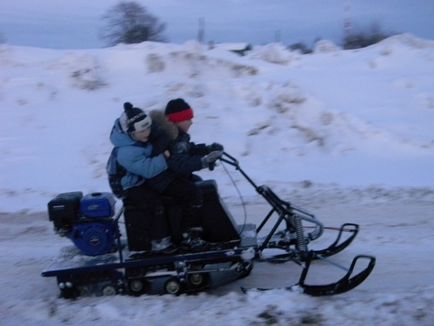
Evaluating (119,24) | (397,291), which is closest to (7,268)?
(397,291)

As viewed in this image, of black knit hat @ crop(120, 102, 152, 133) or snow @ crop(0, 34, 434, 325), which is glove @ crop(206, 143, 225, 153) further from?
snow @ crop(0, 34, 434, 325)

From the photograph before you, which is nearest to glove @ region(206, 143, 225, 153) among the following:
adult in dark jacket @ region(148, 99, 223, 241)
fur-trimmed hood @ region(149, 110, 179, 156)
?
adult in dark jacket @ region(148, 99, 223, 241)

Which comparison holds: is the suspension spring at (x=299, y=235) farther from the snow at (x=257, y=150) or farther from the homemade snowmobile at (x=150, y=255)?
the snow at (x=257, y=150)

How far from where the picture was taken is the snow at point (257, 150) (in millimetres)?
4977

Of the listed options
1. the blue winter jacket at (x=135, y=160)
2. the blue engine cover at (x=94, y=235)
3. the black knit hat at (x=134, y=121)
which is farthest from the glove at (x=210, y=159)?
the blue engine cover at (x=94, y=235)

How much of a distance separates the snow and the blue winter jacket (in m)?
1.00

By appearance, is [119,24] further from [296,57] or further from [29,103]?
[29,103]

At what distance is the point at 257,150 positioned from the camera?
36.7 feet

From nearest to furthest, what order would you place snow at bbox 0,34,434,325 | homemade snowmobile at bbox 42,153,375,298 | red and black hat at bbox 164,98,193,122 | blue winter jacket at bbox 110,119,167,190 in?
snow at bbox 0,34,434,325
blue winter jacket at bbox 110,119,167,190
homemade snowmobile at bbox 42,153,375,298
red and black hat at bbox 164,98,193,122

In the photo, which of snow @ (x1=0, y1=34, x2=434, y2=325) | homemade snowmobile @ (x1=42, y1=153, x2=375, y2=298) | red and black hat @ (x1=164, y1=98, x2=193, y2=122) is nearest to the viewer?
snow @ (x1=0, y1=34, x2=434, y2=325)

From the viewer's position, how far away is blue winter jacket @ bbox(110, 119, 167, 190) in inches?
207

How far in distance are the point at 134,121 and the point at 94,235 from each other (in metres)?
1.12

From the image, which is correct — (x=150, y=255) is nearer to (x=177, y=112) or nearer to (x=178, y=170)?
(x=178, y=170)

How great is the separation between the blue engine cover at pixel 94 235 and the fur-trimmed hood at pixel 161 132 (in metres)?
0.79
